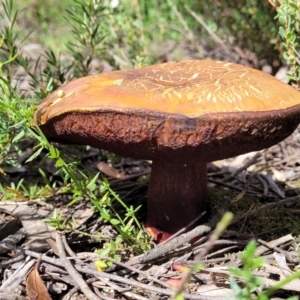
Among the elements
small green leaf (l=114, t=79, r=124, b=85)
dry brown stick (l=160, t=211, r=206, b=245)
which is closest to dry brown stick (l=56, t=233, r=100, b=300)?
dry brown stick (l=160, t=211, r=206, b=245)

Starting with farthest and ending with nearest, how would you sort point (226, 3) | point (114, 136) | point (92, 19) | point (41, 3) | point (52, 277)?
point (41, 3) → point (226, 3) → point (92, 19) → point (52, 277) → point (114, 136)

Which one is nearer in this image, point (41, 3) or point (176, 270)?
point (176, 270)

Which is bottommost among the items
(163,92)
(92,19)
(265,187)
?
(265,187)

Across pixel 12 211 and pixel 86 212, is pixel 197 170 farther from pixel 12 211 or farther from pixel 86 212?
pixel 12 211

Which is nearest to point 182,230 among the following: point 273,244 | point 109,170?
point 273,244

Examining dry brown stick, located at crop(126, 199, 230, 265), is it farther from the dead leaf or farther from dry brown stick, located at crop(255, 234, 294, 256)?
the dead leaf

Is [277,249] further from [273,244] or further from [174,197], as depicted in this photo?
[174,197]

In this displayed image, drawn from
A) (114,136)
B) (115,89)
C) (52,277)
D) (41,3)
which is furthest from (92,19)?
(41,3)
